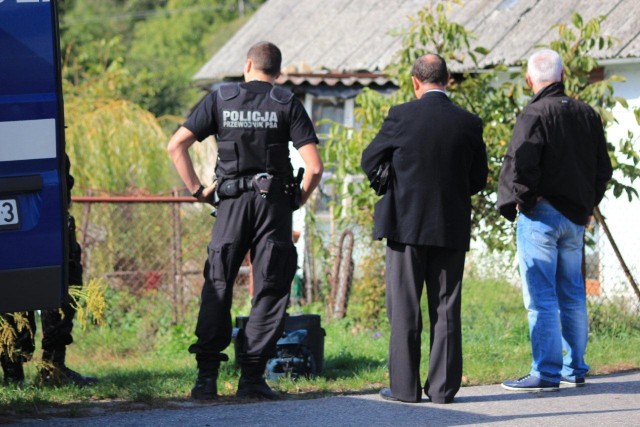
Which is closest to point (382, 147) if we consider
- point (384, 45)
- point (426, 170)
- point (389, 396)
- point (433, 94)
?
point (426, 170)

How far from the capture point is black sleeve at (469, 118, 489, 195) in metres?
6.61

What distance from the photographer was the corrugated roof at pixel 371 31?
1280 centimetres

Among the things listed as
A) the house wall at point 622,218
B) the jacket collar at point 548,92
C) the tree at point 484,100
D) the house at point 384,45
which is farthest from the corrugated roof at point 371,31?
the jacket collar at point 548,92

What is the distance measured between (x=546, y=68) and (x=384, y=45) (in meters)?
8.35

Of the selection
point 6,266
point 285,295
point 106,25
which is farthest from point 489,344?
point 106,25

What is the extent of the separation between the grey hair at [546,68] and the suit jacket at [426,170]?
0.70 meters

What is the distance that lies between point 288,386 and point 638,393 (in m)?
2.14

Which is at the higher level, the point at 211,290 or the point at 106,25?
the point at 106,25

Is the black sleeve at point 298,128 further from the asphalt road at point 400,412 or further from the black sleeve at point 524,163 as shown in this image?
the asphalt road at point 400,412

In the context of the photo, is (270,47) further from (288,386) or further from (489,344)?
(489,344)

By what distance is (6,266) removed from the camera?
515cm

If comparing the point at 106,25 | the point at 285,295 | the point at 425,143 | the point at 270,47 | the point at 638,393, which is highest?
the point at 106,25

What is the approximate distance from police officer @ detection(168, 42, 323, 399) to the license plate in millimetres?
1641

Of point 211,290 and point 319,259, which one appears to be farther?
point 319,259
